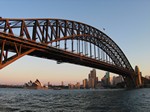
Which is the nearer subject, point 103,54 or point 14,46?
point 14,46

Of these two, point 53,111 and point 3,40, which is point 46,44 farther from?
point 53,111

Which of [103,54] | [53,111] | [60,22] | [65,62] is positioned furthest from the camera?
[103,54]

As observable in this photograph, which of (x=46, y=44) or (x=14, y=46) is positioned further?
(x=46, y=44)

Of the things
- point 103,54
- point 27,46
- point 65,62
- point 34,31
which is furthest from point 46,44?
point 103,54

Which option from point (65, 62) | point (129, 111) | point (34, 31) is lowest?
point (129, 111)

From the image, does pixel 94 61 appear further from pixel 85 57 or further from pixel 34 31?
pixel 34 31

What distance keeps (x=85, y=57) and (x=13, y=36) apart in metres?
37.2

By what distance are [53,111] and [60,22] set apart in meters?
41.5

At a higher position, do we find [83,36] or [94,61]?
[83,36]

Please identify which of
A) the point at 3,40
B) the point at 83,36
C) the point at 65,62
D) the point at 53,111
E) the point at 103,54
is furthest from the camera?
the point at 103,54

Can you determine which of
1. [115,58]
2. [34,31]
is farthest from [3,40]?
[115,58]

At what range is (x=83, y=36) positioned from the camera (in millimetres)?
81750

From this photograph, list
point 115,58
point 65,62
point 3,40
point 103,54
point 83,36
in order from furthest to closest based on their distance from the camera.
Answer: point 115,58 → point 103,54 → point 83,36 → point 65,62 → point 3,40

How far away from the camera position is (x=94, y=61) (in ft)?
272
